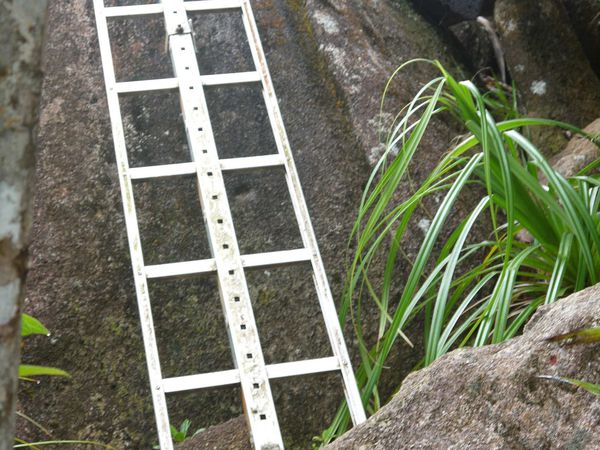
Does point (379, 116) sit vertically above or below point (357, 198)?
above

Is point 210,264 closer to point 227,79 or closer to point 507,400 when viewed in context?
point 227,79

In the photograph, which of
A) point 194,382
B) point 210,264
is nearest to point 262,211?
point 210,264

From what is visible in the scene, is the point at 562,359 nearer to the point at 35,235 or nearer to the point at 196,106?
the point at 196,106

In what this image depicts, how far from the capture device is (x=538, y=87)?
10.3 ft

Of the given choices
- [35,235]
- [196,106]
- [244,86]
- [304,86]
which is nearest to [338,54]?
[304,86]

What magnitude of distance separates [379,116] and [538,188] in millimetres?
693

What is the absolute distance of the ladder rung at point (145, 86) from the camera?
8.52 ft

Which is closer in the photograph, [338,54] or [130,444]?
[130,444]

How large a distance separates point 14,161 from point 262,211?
6.13 ft

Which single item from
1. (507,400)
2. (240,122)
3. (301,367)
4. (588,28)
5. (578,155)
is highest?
(588,28)

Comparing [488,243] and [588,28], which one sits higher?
[588,28]

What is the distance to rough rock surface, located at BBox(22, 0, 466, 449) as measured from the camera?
248 centimetres

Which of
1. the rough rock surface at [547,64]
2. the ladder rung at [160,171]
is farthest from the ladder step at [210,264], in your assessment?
the rough rock surface at [547,64]

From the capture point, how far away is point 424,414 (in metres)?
1.54
